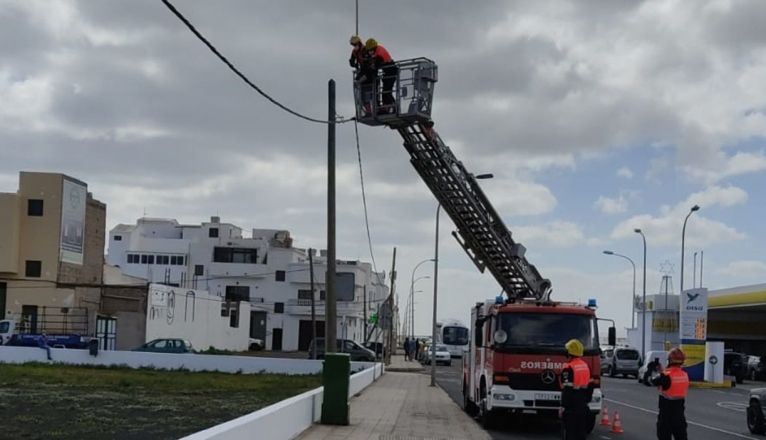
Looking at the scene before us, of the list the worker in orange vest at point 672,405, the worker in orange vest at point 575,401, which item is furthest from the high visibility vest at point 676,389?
the worker in orange vest at point 575,401

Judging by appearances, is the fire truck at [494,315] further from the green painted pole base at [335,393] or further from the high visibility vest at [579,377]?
the high visibility vest at [579,377]

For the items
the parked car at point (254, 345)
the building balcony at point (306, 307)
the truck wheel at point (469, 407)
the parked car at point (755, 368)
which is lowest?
the parked car at point (254, 345)

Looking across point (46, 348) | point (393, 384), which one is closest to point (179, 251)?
point (46, 348)

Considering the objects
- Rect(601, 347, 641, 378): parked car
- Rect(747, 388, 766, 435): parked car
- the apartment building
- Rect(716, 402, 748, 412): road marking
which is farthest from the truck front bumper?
the apartment building

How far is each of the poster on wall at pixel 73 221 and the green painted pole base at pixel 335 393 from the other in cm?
4113

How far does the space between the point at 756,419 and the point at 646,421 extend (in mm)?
3353

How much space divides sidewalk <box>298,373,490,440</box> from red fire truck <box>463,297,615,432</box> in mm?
1049

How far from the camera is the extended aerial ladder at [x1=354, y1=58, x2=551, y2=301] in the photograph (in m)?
19.4

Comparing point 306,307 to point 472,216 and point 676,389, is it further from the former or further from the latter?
point 676,389

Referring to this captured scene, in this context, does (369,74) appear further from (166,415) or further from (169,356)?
(169,356)

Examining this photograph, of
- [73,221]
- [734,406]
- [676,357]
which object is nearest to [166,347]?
[73,221]

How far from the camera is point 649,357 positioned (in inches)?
1882

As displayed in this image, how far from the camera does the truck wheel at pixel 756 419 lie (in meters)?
20.9

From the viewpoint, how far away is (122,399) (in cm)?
2408
